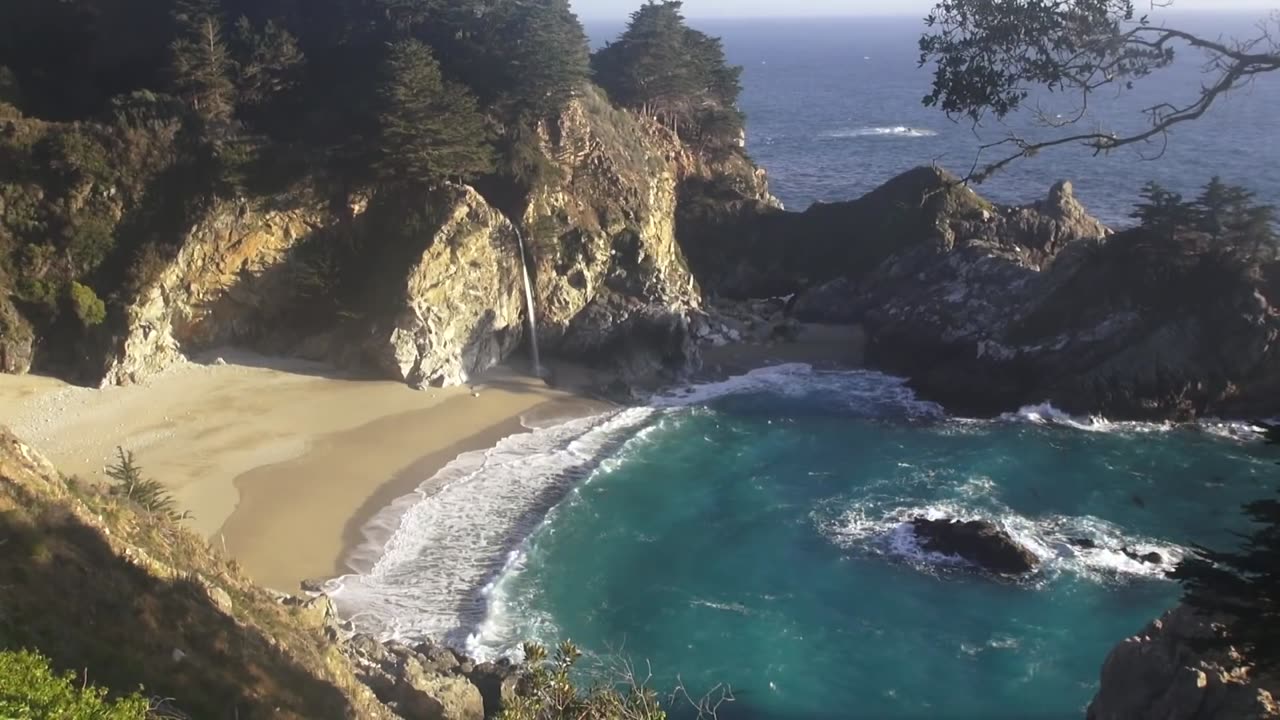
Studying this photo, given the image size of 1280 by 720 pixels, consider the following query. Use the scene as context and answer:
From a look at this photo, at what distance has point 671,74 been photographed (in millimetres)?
47219

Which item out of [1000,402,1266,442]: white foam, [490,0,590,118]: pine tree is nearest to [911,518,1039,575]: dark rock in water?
[1000,402,1266,442]: white foam

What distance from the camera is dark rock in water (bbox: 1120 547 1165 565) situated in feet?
85.0

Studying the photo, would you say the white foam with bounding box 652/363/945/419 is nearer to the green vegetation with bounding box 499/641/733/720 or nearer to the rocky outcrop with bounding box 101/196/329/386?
the rocky outcrop with bounding box 101/196/329/386

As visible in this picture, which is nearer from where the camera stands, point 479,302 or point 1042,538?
point 1042,538

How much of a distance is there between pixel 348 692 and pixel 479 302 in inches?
866

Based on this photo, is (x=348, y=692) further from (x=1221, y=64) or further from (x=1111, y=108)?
(x=1111, y=108)

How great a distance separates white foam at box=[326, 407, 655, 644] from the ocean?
0.25 feet

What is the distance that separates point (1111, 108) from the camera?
10044 cm

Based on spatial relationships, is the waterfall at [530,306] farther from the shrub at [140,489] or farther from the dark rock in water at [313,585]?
the dark rock in water at [313,585]

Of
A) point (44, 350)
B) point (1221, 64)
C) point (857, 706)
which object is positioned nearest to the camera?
point (1221, 64)

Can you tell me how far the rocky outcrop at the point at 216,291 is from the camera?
32406 mm

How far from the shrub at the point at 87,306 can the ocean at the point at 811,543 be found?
12.5 meters

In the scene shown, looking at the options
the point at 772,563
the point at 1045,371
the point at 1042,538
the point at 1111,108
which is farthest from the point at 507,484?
the point at 1111,108

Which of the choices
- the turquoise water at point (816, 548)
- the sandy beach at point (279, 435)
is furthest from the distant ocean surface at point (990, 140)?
the sandy beach at point (279, 435)
